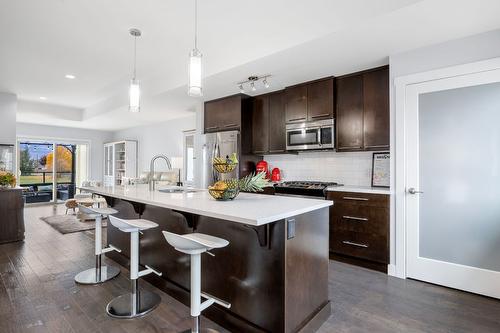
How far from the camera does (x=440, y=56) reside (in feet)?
8.77

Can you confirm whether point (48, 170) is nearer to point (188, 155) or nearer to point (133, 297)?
point (188, 155)

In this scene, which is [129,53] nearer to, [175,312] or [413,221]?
[175,312]

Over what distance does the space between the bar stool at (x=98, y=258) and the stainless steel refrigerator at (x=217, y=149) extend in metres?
2.07

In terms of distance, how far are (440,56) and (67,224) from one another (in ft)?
21.2

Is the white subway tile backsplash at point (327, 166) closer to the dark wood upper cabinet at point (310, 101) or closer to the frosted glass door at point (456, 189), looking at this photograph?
the dark wood upper cabinet at point (310, 101)

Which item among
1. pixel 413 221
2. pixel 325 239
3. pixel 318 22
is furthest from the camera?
pixel 413 221

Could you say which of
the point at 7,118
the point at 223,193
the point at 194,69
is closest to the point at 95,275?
the point at 223,193

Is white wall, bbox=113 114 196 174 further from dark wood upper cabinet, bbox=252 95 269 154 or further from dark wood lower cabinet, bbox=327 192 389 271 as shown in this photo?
dark wood lower cabinet, bbox=327 192 389 271

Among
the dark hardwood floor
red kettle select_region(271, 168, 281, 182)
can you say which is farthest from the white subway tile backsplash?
the dark hardwood floor

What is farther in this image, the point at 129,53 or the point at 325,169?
the point at 325,169

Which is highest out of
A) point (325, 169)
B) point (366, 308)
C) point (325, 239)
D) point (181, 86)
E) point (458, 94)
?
point (181, 86)

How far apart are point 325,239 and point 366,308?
0.73 metres

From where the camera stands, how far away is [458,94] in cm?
260

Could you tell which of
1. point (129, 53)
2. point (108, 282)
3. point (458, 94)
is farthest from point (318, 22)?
point (108, 282)
